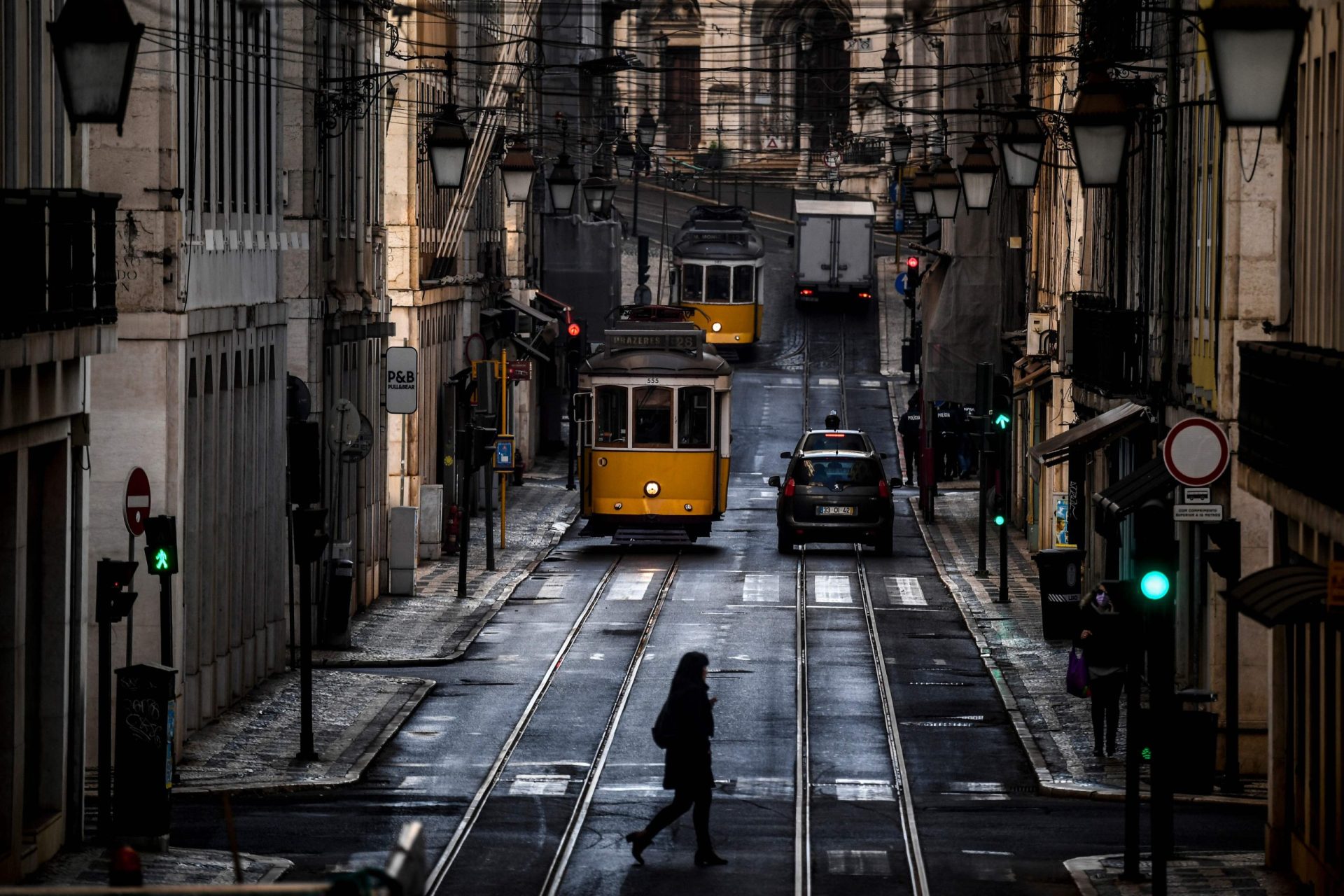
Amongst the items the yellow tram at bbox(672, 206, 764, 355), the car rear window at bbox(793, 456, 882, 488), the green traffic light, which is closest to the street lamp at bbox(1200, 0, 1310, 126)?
the green traffic light

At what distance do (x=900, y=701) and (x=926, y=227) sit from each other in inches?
1687

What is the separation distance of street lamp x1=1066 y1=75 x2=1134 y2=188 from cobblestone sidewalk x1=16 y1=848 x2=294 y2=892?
703 centimetres

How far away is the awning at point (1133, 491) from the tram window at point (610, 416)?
1614 cm

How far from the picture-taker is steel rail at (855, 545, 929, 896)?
17.6 meters

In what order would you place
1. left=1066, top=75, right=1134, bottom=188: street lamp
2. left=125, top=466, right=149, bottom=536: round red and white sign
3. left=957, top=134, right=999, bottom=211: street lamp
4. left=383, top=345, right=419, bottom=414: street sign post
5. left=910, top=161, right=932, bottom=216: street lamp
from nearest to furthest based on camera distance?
left=1066, top=75, right=1134, bottom=188: street lamp < left=125, top=466, right=149, bottom=536: round red and white sign < left=957, top=134, right=999, bottom=211: street lamp < left=383, top=345, right=419, bottom=414: street sign post < left=910, top=161, right=932, bottom=216: street lamp

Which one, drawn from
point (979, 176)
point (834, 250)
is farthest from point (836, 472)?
point (834, 250)

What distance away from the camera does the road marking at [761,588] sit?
35094 mm

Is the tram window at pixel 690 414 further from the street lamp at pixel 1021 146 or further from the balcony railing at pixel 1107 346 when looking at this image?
the street lamp at pixel 1021 146

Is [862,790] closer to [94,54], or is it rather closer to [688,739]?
[688,739]

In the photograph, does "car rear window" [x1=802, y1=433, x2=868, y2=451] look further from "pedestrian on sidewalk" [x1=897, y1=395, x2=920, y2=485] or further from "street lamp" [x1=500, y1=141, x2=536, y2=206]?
"street lamp" [x1=500, y1=141, x2=536, y2=206]

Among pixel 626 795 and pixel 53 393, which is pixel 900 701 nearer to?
pixel 626 795

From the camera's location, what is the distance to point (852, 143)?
9662 centimetres

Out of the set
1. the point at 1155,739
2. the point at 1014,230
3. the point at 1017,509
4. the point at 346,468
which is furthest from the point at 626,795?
the point at 1014,230

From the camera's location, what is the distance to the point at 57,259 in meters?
17.2
